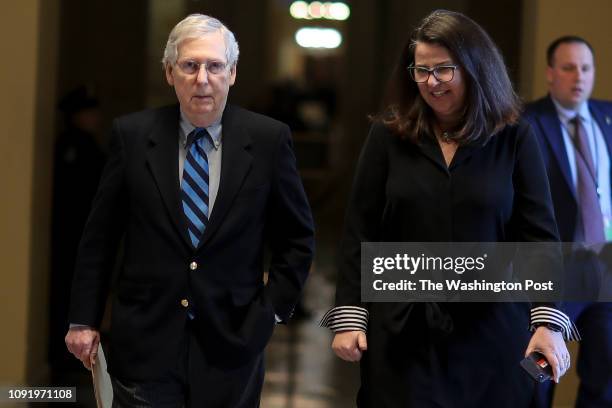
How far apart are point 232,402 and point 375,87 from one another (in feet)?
47.5

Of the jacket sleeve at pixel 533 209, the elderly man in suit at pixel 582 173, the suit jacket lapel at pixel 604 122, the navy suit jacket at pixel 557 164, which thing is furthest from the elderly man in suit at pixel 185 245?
the suit jacket lapel at pixel 604 122

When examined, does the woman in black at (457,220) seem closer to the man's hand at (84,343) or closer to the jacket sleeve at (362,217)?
the jacket sleeve at (362,217)

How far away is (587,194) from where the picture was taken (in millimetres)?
5230

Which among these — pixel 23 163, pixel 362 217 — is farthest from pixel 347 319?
pixel 23 163

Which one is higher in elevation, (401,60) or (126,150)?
(401,60)

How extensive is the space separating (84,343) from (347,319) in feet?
2.73

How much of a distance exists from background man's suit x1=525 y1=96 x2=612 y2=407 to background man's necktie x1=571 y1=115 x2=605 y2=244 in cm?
5

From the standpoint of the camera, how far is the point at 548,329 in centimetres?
360

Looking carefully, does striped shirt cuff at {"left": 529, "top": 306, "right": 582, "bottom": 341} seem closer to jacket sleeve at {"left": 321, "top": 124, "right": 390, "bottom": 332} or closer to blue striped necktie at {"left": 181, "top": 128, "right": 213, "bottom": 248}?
jacket sleeve at {"left": 321, "top": 124, "right": 390, "bottom": 332}

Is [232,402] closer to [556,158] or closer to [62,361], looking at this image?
[556,158]

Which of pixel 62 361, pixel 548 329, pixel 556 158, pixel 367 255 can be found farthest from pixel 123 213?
pixel 62 361

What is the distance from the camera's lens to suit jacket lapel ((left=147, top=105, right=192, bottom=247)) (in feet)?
11.8

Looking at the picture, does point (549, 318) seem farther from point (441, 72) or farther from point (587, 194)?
point (587, 194)

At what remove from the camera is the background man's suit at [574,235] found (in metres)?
5.00
